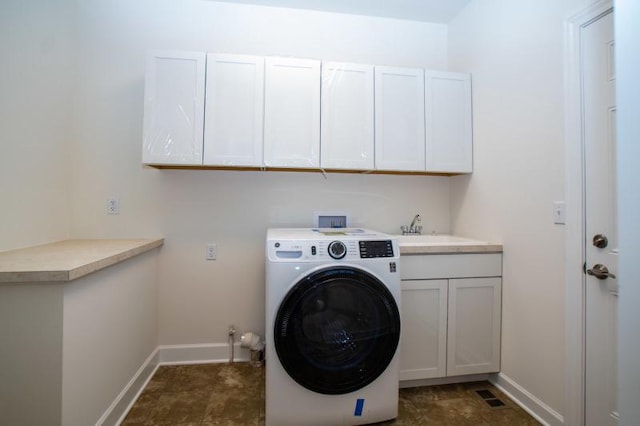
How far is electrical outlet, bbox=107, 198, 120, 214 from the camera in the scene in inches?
78.0

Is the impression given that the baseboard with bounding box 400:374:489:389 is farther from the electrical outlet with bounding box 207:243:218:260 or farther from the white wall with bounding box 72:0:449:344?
the electrical outlet with bounding box 207:243:218:260

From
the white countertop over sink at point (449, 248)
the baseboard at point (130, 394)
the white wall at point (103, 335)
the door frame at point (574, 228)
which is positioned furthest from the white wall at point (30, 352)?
the door frame at point (574, 228)

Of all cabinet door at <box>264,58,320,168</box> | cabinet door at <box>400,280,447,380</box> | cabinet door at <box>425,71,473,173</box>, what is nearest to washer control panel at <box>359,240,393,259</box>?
cabinet door at <box>400,280,447,380</box>

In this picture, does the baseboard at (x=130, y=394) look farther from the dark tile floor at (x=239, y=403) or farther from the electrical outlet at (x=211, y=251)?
the electrical outlet at (x=211, y=251)

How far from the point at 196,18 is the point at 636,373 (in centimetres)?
293

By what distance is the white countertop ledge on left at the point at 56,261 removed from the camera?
1012 millimetres

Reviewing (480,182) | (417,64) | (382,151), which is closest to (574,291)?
(480,182)

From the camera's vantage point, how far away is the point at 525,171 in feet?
5.36

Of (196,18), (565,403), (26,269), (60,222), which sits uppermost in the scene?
(196,18)

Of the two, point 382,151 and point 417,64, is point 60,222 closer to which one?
point 382,151

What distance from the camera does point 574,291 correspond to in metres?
1.37

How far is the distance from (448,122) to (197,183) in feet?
6.17

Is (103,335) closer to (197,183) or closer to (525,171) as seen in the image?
(197,183)

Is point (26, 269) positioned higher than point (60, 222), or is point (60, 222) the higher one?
point (60, 222)
